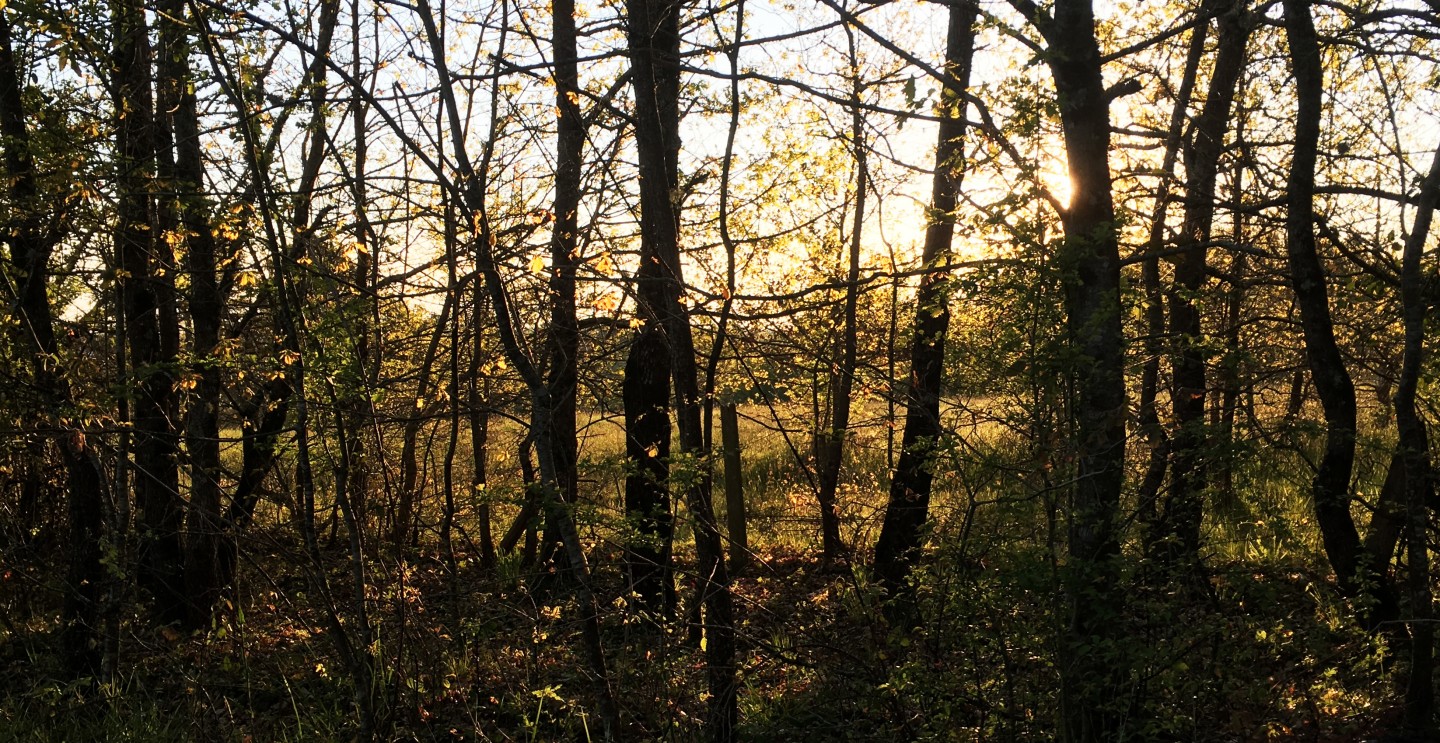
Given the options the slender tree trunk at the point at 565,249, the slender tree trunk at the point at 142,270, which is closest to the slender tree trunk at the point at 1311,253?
the slender tree trunk at the point at 565,249

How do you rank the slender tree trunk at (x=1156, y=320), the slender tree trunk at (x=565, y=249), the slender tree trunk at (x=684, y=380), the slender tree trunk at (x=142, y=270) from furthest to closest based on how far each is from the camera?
the slender tree trunk at (x=142, y=270) → the slender tree trunk at (x=565, y=249) → the slender tree trunk at (x=684, y=380) → the slender tree trunk at (x=1156, y=320)

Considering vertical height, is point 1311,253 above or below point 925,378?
above

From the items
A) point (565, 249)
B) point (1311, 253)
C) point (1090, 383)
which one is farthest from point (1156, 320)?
point (565, 249)

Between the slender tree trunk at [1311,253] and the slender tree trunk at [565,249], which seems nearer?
the slender tree trunk at [1311,253]

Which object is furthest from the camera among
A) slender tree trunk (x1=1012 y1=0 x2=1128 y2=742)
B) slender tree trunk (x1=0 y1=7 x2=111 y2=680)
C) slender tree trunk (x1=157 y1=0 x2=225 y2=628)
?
slender tree trunk (x1=157 y1=0 x2=225 y2=628)

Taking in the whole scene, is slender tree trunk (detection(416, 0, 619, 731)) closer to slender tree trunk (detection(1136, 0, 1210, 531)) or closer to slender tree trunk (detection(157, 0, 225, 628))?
slender tree trunk (detection(1136, 0, 1210, 531))

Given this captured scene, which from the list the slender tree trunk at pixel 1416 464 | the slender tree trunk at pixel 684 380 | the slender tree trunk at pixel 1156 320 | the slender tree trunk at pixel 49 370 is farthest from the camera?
the slender tree trunk at pixel 49 370

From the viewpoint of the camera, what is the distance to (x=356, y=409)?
574 centimetres

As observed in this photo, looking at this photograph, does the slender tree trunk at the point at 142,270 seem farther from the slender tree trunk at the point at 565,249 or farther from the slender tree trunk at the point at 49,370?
the slender tree trunk at the point at 565,249

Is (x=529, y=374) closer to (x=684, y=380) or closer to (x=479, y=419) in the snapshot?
(x=684, y=380)

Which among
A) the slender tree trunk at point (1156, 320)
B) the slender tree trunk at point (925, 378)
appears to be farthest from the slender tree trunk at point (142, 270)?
the slender tree trunk at point (1156, 320)

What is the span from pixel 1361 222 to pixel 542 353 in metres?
4.88

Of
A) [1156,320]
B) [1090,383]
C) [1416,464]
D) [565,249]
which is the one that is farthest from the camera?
[1156,320]

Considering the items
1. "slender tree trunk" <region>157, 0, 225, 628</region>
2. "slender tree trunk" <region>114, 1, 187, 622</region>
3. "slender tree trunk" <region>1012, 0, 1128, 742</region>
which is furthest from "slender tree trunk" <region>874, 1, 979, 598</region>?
"slender tree trunk" <region>114, 1, 187, 622</region>
